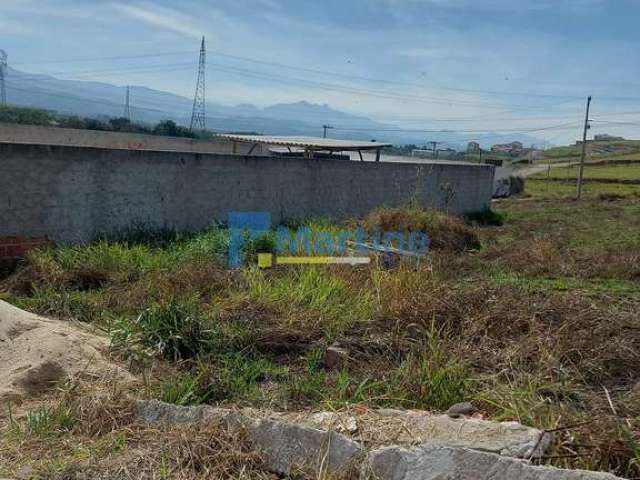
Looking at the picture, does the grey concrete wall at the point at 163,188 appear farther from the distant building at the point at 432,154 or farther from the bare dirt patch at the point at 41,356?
the distant building at the point at 432,154

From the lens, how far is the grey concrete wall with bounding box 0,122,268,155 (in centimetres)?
1755

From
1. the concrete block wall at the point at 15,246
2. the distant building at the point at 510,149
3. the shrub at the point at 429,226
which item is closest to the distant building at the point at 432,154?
the distant building at the point at 510,149

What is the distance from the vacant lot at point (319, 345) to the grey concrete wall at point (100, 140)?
419 inches

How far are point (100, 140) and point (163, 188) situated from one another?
12333mm

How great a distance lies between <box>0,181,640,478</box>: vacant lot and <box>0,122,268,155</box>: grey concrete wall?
419 inches

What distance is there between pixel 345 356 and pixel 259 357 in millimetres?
651

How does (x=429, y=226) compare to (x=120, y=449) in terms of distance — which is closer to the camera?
(x=120, y=449)

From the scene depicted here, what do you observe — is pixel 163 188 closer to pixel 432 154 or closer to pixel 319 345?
pixel 319 345

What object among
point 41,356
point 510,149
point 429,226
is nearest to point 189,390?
point 41,356

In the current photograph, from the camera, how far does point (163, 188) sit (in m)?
9.08

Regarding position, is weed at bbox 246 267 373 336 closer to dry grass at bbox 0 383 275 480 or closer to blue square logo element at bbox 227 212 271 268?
blue square logo element at bbox 227 212 271 268

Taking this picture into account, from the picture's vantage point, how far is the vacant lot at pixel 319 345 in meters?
2.96

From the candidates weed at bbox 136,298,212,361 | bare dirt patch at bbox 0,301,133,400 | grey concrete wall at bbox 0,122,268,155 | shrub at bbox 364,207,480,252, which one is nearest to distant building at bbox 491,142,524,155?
grey concrete wall at bbox 0,122,268,155

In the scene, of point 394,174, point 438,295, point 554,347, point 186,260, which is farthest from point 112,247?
point 394,174
